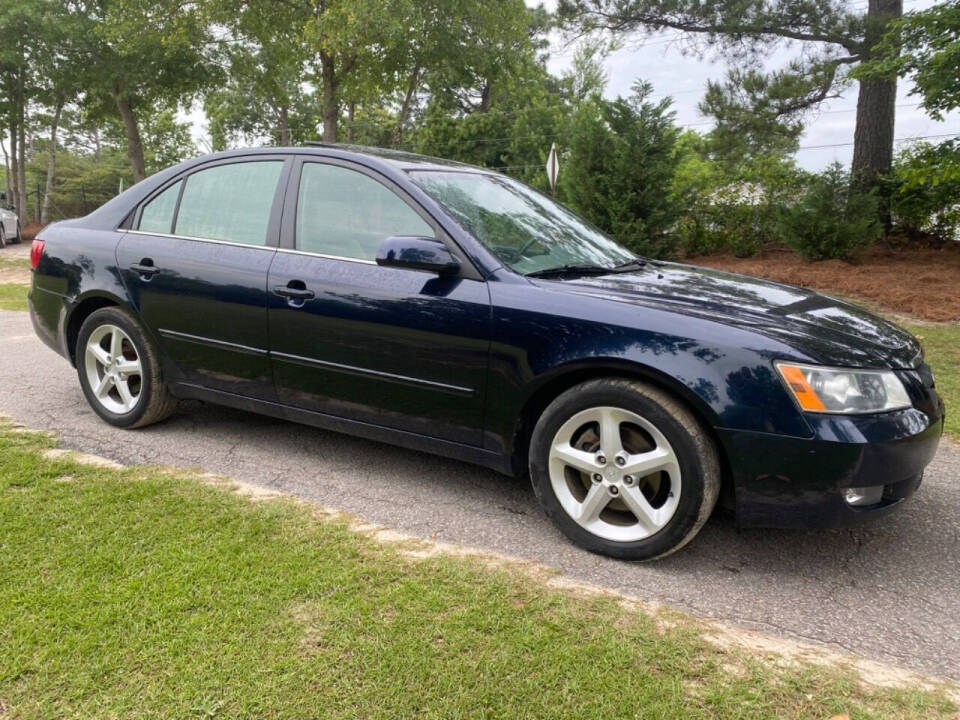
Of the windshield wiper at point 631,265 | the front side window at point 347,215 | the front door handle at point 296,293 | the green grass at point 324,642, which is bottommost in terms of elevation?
the green grass at point 324,642

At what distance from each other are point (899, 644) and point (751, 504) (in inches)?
23.8

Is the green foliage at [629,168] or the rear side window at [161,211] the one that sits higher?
the green foliage at [629,168]

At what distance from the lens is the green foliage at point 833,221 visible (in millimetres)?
10594

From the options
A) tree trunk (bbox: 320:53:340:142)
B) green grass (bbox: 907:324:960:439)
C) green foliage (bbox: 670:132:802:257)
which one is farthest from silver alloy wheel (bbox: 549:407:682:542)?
tree trunk (bbox: 320:53:340:142)

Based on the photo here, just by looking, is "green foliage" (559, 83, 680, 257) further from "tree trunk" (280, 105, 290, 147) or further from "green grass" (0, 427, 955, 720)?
"tree trunk" (280, 105, 290, 147)

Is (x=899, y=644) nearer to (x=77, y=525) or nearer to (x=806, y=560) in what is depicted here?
Answer: (x=806, y=560)

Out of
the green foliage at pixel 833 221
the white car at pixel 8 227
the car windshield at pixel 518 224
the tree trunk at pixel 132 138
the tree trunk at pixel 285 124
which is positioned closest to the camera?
the car windshield at pixel 518 224

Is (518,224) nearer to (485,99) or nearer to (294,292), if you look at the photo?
(294,292)

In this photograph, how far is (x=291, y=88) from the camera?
918 inches

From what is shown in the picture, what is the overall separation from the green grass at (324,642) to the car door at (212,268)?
104cm

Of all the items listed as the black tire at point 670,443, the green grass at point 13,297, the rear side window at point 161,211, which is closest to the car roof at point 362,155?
the rear side window at point 161,211

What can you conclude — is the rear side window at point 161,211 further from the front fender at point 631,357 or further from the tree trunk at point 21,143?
the tree trunk at point 21,143

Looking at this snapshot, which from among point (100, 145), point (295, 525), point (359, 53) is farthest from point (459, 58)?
point (100, 145)

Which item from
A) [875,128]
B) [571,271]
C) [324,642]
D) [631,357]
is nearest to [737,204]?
[875,128]
